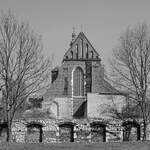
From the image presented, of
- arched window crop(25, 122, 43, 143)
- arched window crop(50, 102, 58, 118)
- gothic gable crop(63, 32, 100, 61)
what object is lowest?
arched window crop(25, 122, 43, 143)

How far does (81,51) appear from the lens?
52438mm

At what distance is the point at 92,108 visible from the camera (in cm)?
4569

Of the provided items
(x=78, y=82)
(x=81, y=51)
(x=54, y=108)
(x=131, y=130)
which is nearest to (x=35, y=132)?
(x=131, y=130)

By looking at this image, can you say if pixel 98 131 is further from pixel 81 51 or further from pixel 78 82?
pixel 81 51

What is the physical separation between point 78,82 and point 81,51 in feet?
16.7

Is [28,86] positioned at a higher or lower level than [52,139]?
higher

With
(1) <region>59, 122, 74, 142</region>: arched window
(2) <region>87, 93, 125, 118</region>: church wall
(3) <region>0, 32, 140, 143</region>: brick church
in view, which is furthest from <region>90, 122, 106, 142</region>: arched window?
(2) <region>87, 93, 125, 118</region>: church wall

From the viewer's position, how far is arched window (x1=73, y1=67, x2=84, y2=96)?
50603mm

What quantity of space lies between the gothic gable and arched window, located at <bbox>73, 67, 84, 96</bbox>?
2.03 meters

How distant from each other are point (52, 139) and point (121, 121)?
4.95 m

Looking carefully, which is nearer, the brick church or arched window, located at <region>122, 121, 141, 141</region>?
arched window, located at <region>122, 121, 141, 141</region>

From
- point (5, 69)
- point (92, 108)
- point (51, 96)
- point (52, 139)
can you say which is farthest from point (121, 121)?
point (51, 96)

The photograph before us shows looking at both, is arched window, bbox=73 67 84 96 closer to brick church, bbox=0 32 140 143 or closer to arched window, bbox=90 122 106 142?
brick church, bbox=0 32 140 143

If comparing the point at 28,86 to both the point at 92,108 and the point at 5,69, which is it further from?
the point at 92,108
